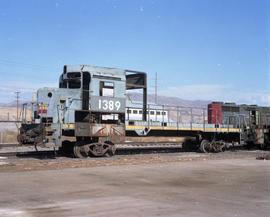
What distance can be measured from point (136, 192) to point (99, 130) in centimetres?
800

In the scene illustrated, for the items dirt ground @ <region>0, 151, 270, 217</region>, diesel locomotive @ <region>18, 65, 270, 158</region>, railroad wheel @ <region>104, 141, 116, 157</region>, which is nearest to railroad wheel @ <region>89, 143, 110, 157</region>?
diesel locomotive @ <region>18, 65, 270, 158</region>

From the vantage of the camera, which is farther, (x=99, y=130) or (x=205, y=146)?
(x=205, y=146)

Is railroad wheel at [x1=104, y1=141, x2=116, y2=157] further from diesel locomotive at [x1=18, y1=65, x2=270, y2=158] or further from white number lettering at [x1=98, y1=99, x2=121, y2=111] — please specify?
white number lettering at [x1=98, y1=99, x2=121, y2=111]

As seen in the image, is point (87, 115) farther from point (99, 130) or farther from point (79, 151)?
point (79, 151)

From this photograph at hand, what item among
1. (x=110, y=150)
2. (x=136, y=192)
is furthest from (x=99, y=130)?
(x=136, y=192)

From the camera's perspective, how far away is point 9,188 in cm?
689

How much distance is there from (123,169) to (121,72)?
21.6ft

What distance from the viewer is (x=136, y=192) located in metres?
6.53

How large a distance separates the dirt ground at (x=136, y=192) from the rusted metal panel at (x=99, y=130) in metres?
4.08

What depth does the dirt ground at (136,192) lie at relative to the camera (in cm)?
507

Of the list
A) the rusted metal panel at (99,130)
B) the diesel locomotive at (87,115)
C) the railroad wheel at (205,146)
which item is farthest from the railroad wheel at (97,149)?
the railroad wheel at (205,146)

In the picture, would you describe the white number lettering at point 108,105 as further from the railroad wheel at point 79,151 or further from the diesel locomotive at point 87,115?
the railroad wheel at point 79,151

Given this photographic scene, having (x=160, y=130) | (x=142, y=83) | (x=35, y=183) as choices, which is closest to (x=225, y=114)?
(x=160, y=130)

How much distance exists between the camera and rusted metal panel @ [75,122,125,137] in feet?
45.8
